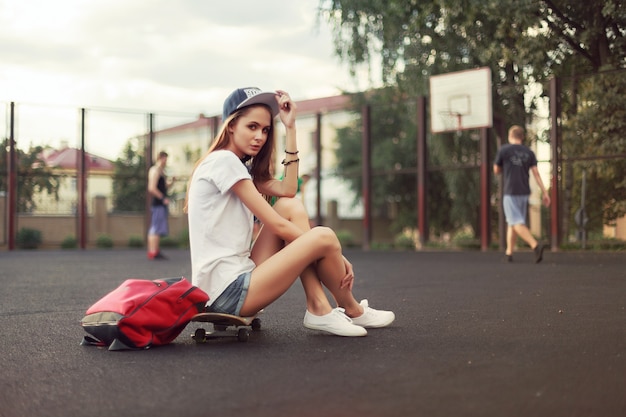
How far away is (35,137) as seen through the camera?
20.4m

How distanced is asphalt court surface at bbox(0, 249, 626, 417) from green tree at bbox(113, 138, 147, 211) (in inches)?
643

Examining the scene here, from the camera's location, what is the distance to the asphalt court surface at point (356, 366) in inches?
106

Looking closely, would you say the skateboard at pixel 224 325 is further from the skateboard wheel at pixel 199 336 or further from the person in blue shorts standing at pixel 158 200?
the person in blue shorts standing at pixel 158 200

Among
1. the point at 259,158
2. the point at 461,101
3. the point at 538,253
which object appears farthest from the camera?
the point at 461,101

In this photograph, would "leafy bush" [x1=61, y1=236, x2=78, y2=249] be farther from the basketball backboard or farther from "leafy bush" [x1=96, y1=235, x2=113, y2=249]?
the basketball backboard

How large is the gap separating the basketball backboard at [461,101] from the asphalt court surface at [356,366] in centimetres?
1059

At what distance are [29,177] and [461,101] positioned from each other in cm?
1093

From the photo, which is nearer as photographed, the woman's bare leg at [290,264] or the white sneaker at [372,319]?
the woman's bare leg at [290,264]

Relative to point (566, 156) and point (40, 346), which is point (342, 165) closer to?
point (566, 156)

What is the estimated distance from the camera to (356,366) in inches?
132

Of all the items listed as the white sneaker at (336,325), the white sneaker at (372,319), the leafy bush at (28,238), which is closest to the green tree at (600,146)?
the white sneaker at (372,319)

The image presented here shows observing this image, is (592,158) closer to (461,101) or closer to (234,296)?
(461,101)

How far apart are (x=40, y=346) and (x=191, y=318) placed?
886 millimetres

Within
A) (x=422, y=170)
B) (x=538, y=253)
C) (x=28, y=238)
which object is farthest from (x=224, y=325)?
(x=28, y=238)
